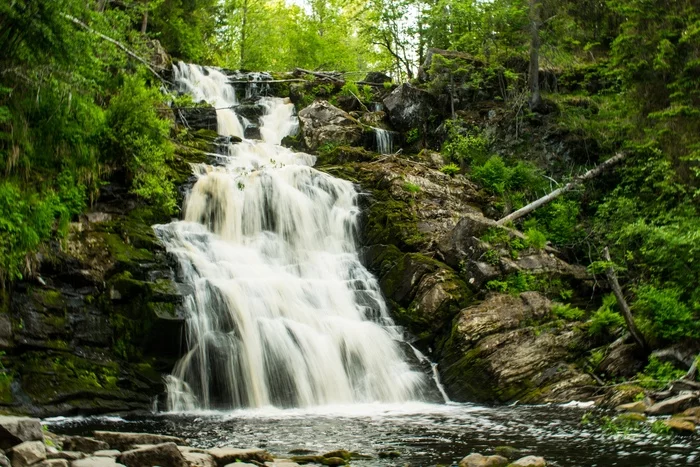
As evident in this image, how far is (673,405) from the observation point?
9.25 meters

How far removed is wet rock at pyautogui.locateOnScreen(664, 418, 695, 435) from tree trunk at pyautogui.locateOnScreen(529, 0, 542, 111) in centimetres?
1670

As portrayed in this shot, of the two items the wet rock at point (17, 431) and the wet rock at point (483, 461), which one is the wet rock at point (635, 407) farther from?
the wet rock at point (17, 431)

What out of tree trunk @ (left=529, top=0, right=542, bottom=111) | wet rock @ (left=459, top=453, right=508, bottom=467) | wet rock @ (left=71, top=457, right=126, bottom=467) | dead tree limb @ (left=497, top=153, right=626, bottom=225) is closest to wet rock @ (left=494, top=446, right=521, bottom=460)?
wet rock @ (left=459, top=453, right=508, bottom=467)

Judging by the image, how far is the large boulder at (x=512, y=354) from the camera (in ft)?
40.7

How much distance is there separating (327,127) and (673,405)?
56.2 feet

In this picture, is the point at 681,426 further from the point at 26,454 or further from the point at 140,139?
the point at 140,139

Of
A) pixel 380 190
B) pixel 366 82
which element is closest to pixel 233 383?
pixel 380 190

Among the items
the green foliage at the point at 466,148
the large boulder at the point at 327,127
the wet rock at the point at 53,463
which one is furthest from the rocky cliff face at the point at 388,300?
the wet rock at the point at 53,463

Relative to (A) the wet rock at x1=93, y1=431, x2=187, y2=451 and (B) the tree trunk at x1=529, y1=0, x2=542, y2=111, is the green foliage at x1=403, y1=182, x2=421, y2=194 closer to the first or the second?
(B) the tree trunk at x1=529, y1=0, x2=542, y2=111

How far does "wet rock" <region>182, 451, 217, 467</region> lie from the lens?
613cm

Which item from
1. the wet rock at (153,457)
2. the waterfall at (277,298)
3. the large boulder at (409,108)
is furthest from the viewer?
the large boulder at (409,108)

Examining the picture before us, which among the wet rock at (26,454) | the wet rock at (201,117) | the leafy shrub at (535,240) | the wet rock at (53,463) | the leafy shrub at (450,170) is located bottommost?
the wet rock at (53,463)

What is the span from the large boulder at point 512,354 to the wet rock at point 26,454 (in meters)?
9.49

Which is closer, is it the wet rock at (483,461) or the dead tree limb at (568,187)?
the wet rock at (483,461)
